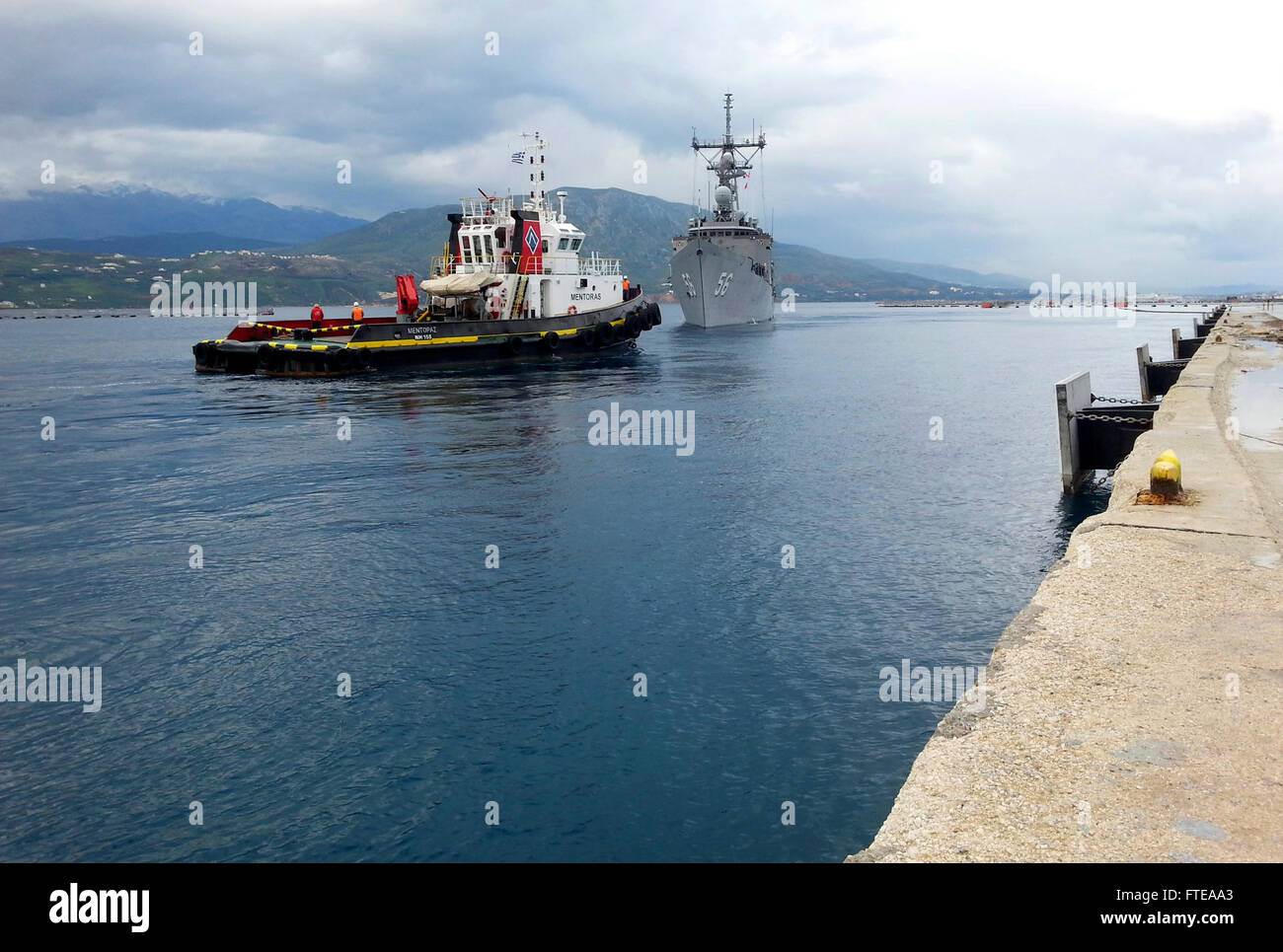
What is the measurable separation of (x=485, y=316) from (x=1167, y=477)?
148 ft

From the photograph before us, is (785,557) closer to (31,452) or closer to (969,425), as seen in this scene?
A: (969,425)

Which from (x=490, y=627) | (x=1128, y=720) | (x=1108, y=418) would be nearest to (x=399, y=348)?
(x=1108, y=418)

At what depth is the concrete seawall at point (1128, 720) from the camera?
5238 mm

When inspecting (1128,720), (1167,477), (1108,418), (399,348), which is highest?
(399,348)

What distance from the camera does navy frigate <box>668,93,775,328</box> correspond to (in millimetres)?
95062

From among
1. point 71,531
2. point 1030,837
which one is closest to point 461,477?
point 71,531

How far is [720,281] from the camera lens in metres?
96.9

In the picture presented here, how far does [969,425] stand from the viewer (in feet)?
110

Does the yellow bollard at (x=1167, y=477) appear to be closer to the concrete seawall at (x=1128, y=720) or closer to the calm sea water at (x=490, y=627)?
the concrete seawall at (x=1128, y=720)

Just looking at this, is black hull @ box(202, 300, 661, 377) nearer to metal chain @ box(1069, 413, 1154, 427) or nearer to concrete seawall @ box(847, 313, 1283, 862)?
metal chain @ box(1069, 413, 1154, 427)

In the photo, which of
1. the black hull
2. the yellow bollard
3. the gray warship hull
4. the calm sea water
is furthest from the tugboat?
the yellow bollard

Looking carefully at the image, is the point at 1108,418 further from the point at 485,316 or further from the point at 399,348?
the point at 485,316

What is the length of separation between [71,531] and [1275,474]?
930 inches

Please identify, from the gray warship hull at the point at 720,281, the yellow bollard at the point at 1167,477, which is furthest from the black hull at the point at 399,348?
the gray warship hull at the point at 720,281
